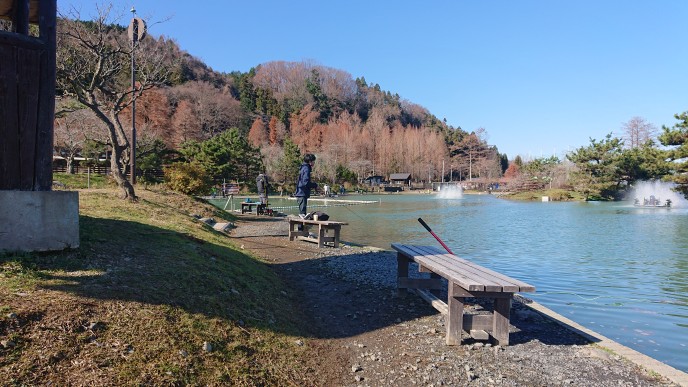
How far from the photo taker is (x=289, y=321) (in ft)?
15.4

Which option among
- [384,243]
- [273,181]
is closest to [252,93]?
[273,181]

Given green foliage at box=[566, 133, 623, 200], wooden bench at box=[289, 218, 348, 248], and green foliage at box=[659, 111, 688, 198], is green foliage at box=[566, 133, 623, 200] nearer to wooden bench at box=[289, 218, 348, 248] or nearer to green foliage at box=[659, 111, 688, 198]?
green foliage at box=[659, 111, 688, 198]

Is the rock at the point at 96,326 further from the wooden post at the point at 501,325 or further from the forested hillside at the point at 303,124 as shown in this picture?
the forested hillside at the point at 303,124

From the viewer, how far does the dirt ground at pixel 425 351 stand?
3629 millimetres

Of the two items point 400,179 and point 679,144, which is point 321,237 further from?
point 400,179

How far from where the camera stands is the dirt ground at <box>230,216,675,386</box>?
143 inches

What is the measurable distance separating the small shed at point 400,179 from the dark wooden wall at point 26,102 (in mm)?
80823

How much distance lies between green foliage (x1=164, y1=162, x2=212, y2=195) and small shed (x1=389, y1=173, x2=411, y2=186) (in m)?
68.1

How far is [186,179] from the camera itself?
17.5 m

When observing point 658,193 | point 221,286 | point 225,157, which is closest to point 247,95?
point 225,157

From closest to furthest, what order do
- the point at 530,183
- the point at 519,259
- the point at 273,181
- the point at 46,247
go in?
the point at 46,247
the point at 519,259
the point at 273,181
the point at 530,183

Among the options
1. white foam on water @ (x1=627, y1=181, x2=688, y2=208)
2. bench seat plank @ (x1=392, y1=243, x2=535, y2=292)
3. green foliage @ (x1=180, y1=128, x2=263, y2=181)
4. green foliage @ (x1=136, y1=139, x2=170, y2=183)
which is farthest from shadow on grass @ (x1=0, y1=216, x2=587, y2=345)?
white foam on water @ (x1=627, y1=181, x2=688, y2=208)

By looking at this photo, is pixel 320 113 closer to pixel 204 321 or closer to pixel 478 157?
pixel 478 157

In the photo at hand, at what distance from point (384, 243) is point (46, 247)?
10.5 metres
